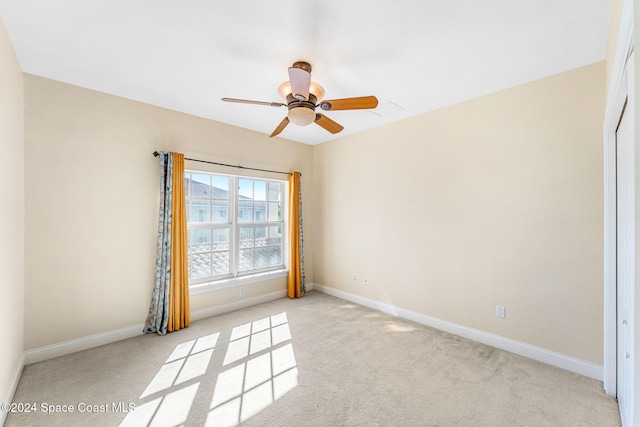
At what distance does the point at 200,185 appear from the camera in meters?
3.86

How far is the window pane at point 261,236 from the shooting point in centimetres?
453

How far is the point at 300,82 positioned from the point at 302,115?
379 millimetres

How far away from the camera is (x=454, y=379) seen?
2355 mm

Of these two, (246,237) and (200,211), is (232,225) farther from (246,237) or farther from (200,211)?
(200,211)

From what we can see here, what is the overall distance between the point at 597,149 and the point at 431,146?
1506 millimetres

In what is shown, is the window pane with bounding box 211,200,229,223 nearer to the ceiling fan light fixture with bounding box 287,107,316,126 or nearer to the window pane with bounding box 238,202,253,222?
the window pane with bounding box 238,202,253,222

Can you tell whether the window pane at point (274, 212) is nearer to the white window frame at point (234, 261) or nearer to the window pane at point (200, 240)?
the white window frame at point (234, 261)

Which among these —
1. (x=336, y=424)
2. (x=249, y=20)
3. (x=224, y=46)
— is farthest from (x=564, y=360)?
(x=224, y=46)

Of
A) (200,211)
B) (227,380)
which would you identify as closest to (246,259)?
(200,211)

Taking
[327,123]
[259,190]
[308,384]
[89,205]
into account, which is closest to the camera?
[308,384]

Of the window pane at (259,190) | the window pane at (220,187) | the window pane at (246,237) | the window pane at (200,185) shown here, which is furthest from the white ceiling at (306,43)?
the window pane at (246,237)

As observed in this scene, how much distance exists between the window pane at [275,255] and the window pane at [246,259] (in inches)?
14.3

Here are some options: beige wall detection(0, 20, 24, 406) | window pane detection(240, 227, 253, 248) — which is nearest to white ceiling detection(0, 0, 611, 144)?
beige wall detection(0, 20, 24, 406)

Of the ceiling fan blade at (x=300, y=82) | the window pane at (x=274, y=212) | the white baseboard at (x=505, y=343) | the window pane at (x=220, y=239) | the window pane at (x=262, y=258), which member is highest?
the ceiling fan blade at (x=300, y=82)
